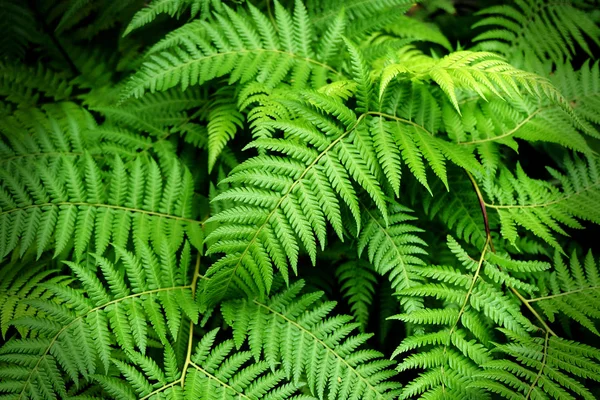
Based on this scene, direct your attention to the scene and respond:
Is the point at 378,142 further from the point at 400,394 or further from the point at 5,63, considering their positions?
the point at 5,63

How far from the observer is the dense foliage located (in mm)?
1909

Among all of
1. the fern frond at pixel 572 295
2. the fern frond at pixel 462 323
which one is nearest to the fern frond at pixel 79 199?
the fern frond at pixel 462 323

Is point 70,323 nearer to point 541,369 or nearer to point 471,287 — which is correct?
point 471,287

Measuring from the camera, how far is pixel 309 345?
6.61 feet

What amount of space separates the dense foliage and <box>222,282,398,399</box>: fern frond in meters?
0.01

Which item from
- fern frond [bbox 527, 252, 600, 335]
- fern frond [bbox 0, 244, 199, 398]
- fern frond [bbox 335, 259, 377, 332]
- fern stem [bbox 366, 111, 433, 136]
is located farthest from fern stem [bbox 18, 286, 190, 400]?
fern frond [bbox 527, 252, 600, 335]

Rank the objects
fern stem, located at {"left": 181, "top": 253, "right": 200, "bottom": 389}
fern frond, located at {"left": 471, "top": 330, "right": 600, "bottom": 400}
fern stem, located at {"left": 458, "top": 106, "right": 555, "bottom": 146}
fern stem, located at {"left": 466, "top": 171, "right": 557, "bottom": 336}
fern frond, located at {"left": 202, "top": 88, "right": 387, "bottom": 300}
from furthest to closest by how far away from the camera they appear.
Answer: fern stem, located at {"left": 458, "top": 106, "right": 555, "bottom": 146} → fern stem, located at {"left": 466, "top": 171, "right": 557, "bottom": 336} → fern stem, located at {"left": 181, "top": 253, "right": 200, "bottom": 389} → fern frond, located at {"left": 202, "top": 88, "right": 387, "bottom": 300} → fern frond, located at {"left": 471, "top": 330, "right": 600, "bottom": 400}

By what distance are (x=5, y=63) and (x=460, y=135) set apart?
2.81 meters

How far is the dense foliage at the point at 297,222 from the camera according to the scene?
75.2 inches

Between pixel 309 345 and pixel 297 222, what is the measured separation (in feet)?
1.90

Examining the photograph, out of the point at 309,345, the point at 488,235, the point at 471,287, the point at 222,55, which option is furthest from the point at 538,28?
the point at 309,345

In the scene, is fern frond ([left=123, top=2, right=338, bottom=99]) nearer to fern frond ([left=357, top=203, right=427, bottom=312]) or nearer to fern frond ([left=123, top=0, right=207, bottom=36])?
fern frond ([left=123, top=0, right=207, bottom=36])

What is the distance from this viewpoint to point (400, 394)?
1.95 m

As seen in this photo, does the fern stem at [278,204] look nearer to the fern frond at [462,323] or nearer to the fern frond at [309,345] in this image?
the fern frond at [309,345]
